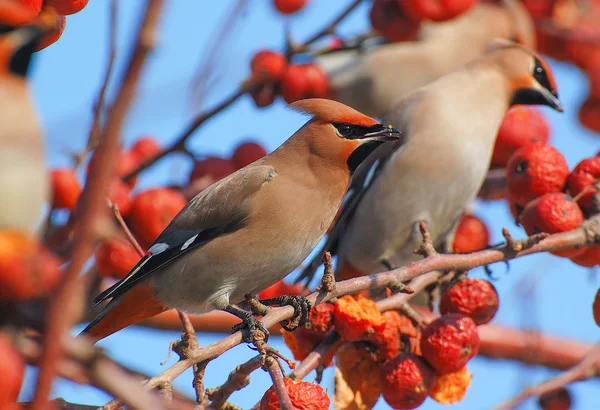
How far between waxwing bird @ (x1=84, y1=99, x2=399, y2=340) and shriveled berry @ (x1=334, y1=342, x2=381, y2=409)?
1.16 ft

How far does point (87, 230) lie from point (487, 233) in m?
3.61

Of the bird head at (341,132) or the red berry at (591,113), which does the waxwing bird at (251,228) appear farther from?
the red berry at (591,113)

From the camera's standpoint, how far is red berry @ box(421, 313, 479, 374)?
99.7 inches

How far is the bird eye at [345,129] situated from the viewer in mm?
2975

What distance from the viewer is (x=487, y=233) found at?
4.08 m

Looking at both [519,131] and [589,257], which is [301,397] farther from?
[519,131]

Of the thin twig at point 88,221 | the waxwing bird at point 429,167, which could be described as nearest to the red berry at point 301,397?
the thin twig at point 88,221

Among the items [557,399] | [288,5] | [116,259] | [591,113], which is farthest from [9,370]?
[591,113]

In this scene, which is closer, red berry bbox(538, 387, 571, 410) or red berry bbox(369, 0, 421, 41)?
red berry bbox(538, 387, 571, 410)

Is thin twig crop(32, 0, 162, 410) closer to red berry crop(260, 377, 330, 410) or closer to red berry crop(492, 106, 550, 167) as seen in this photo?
red berry crop(260, 377, 330, 410)

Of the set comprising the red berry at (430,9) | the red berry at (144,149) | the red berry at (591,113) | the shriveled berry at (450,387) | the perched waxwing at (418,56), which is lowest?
the red berry at (591,113)

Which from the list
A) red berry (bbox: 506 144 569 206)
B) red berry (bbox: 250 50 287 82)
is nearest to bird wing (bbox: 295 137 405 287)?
red berry (bbox: 250 50 287 82)

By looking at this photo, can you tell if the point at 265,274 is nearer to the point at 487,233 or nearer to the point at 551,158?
the point at 551,158

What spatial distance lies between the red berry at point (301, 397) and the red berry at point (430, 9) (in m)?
2.24
